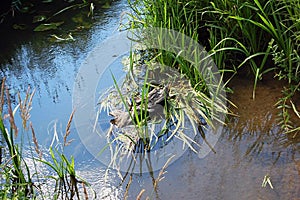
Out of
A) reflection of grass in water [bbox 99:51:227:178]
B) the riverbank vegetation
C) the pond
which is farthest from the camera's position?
the riverbank vegetation

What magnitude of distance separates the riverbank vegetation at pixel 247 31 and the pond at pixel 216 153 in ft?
0.29

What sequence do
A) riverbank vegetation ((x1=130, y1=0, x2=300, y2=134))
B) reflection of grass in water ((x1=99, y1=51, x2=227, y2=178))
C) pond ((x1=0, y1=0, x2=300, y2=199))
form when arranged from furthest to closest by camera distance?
riverbank vegetation ((x1=130, y1=0, x2=300, y2=134)), reflection of grass in water ((x1=99, y1=51, x2=227, y2=178)), pond ((x1=0, y1=0, x2=300, y2=199))

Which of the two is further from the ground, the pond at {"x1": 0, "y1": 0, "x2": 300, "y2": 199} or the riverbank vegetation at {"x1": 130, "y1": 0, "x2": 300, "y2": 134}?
the riverbank vegetation at {"x1": 130, "y1": 0, "x2": 300, "y2": 134}

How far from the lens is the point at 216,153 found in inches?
84.1

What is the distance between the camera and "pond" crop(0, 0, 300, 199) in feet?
6.37

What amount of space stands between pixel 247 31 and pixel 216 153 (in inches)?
30.1

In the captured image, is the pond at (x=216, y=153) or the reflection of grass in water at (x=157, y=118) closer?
the pond at (x=216, y=153)

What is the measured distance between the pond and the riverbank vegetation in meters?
0.09

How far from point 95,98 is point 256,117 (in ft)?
2.79

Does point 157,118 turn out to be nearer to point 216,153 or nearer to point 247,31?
point 216,153

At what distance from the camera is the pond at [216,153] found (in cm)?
194

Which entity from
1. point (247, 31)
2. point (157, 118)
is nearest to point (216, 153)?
point (157, 118)

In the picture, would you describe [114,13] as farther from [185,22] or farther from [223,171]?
[223,171]

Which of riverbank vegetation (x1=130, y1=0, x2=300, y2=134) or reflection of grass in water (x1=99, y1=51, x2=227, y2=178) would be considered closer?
reflection of grass in water (x1=99, y1=51, x2=227, y2=178)
